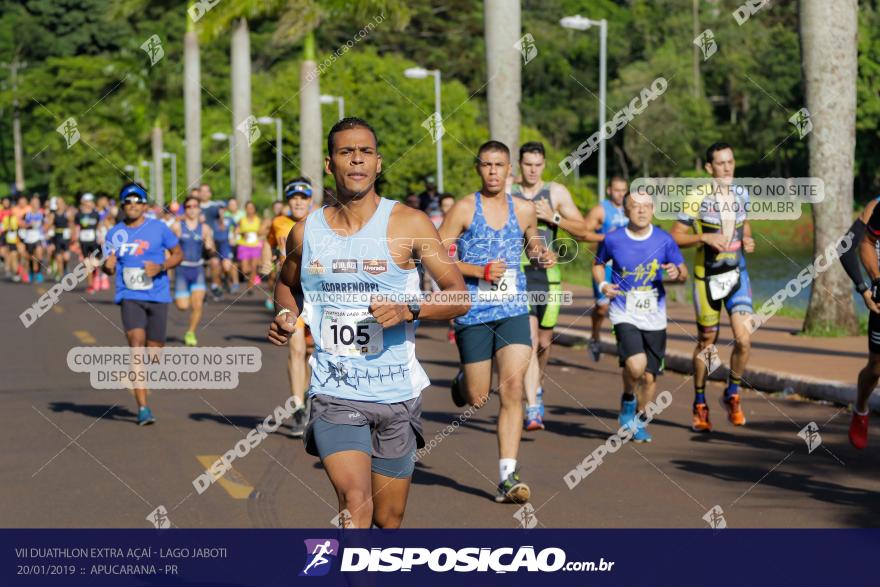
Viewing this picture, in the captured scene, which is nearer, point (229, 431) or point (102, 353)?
point (229, 431)

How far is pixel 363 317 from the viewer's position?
5734 mm

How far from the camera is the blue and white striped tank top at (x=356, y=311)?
18.9 ft

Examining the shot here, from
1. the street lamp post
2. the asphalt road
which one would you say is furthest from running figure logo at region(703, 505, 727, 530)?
the street lamp post

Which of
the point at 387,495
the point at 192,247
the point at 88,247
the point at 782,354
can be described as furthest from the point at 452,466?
the point at 88,247

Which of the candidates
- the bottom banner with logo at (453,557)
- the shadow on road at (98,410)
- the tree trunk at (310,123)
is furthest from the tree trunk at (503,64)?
the tree trunk at (310,123)

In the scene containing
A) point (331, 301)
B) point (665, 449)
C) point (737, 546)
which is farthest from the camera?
point (665, 449)

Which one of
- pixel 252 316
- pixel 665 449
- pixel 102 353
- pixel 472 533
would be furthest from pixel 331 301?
pixel 252 316

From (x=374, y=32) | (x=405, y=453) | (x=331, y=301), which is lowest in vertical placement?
(x=405, y=453)

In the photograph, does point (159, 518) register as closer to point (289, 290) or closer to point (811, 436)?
point (289, 290)

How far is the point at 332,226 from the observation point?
5824 millimetres

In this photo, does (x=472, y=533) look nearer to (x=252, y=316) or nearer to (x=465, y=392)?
(x=465, y=392)

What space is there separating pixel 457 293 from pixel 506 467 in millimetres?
2936

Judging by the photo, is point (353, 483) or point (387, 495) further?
point (387, 495)

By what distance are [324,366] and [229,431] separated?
5.97 meters
